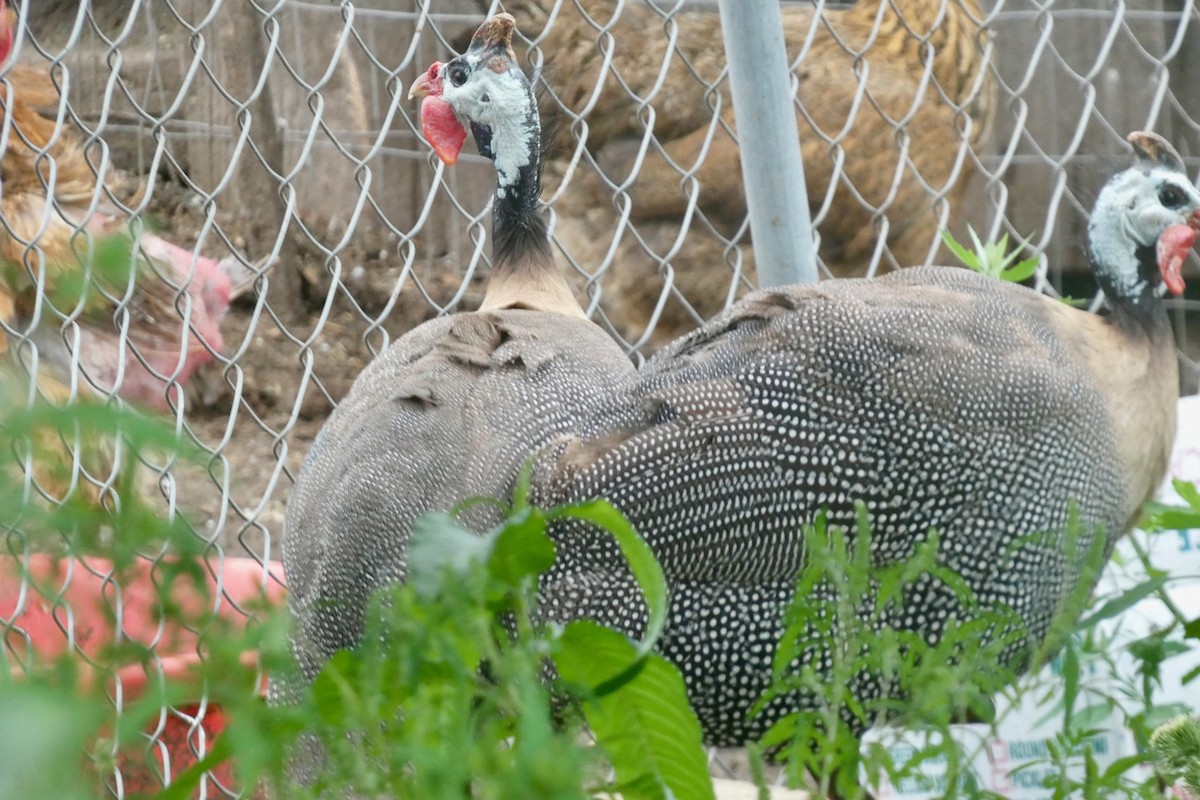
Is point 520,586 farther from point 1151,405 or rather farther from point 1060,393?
point 1151,405

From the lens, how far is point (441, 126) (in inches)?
84.0

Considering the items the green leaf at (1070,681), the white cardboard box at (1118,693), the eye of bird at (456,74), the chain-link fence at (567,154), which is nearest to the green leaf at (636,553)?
the green leaf at (1070,681)

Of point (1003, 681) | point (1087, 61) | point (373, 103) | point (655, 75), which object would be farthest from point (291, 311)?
point (1003, 681)

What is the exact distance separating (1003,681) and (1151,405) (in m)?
1.07

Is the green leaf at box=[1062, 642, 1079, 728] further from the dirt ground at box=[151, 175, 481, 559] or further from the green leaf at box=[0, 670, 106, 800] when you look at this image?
the dirt ground at box=[151, 175, 481, 559]

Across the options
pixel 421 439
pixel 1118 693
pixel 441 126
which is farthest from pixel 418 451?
pixel 1118 693

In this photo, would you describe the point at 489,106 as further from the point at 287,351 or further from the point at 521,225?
the point at 287,351

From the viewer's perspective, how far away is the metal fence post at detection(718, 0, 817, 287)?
1669 mm

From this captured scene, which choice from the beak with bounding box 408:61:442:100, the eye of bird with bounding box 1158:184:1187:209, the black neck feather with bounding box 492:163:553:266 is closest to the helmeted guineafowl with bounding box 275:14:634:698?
the black neck feather with bounding box 492:163:553:266

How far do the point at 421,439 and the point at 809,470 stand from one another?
40 cm

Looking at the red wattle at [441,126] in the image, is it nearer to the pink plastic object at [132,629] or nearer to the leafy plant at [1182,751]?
the pink plastic object at [132,629]

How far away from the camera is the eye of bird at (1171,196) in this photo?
1932 mm

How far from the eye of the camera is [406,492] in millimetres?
1608

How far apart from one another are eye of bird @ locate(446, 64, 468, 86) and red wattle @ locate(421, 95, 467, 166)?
32 millimetres
